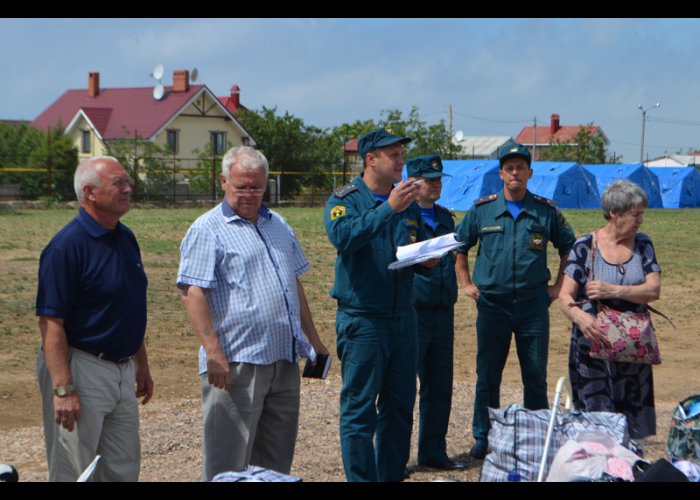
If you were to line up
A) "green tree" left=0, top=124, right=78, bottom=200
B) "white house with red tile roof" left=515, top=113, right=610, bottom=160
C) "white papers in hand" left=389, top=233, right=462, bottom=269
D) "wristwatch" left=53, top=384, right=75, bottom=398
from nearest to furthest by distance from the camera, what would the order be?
"wristwatch" left=53, top=384, right=75, bottom=398 → "white papers in hand" left=389, top=233, right=462, bottom=269 → "green tree" left=0, top=124, right=78, bottom=200 → "white house with red tile roof" left=515, top=113, right=610, bottom=160

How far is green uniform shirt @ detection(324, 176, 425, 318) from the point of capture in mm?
5234

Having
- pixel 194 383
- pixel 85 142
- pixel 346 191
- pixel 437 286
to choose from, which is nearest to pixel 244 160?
pixel 346 191

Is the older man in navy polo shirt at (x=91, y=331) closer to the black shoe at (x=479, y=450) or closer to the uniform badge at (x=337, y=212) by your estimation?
the uniform badge at (x=337, y=212)

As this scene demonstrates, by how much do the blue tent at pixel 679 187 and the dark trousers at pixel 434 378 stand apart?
42.9 m

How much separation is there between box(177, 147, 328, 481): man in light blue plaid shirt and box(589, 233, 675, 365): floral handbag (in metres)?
1.82

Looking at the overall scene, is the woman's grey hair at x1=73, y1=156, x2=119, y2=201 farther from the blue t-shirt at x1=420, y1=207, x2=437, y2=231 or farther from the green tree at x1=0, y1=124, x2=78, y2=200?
the green tree at x1=0, y1=124, x2=78, y2=200

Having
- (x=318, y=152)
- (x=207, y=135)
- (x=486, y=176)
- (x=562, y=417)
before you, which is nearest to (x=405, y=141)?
(x=562, y=417)

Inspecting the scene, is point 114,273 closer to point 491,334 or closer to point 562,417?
point 562,417

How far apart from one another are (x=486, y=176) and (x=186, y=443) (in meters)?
35.8

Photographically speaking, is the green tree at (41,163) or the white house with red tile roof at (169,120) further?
the white house with red tile roof at (169,120)

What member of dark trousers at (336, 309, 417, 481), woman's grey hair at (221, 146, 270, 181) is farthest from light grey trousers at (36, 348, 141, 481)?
dark trousers at (336, 309, 417, 481)

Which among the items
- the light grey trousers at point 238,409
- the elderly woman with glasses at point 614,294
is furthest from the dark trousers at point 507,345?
the light grey trousers at point 238,409

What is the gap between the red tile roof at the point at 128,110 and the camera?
55.8 m

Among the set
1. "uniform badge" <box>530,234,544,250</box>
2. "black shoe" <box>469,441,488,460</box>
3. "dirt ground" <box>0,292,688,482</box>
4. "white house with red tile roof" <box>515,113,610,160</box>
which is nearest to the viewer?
"dirt ground" <box>0,292,688,482</box>
